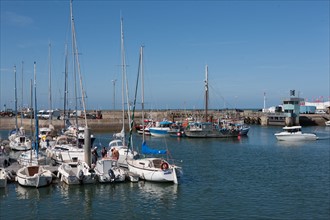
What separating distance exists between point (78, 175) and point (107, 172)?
2007 millimetres

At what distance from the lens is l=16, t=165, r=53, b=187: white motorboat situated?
26.5 metres

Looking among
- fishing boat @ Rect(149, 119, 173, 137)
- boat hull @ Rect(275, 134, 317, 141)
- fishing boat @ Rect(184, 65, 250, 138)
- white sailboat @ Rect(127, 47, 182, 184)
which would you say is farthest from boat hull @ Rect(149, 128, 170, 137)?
white sailboat @ Rect(127, 47, 182, 184)

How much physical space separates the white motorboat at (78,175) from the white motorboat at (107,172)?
0.43m

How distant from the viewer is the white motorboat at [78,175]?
89.3 feet

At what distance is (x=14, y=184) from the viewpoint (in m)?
27.7

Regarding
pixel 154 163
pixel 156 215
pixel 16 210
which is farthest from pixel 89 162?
pixel 156 215

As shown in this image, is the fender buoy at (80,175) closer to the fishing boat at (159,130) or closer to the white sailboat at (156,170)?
the white sailboat at (156,170)

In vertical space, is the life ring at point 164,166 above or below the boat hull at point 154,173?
above

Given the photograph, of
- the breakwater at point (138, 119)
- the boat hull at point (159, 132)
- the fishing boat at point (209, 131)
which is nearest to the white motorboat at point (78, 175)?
the breakwater at point (138, 119)

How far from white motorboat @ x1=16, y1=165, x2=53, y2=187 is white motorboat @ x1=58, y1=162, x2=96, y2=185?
39.4 inches

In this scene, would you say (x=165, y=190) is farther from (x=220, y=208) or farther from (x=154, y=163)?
(x=220, y=208)

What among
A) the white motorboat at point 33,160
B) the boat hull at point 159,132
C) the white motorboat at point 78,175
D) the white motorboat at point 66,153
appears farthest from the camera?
the boat hull at point 159,132

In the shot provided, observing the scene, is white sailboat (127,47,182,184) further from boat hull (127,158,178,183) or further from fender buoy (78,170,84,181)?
fender buoy (78,170,84,181)

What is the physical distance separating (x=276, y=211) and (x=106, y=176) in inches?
463
